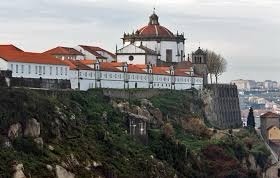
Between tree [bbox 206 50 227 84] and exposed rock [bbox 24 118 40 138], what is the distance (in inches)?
2291

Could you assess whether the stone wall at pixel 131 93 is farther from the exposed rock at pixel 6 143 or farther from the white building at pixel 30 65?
the exposed rock at pixel 6 143

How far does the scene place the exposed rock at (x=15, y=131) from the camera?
206 ft

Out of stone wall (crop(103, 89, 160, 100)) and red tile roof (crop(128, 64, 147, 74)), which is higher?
red tile roof (crop(128, 64, 147, 74))

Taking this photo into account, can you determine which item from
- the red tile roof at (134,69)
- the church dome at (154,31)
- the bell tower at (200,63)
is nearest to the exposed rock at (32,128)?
the red tile roof at (134,69)

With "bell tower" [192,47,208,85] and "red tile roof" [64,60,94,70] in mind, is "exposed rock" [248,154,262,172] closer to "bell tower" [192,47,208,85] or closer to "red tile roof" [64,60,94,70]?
"bell tower" [192,47,208,85]

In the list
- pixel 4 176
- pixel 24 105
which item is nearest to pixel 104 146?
pixel 24 105

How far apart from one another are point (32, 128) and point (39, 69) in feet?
42.2

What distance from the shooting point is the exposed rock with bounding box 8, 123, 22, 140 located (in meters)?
62.9

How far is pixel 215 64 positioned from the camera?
121812 millimetres

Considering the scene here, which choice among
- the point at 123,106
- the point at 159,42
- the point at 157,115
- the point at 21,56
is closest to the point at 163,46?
the point at 159,42

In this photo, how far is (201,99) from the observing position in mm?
107250

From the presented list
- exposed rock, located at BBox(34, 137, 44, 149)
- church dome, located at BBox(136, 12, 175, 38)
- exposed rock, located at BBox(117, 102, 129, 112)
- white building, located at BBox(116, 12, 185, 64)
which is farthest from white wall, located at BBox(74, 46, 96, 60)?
exposed rock, located at BBox(34, 137, 44, 149)

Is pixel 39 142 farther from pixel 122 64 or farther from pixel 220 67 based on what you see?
pixel 220 67

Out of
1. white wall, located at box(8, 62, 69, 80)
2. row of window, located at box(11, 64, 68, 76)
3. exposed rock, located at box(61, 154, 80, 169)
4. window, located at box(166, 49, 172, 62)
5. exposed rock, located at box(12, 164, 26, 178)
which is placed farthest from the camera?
window, located at box(166, 49, 172, 62)
